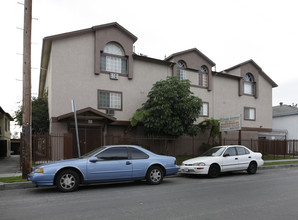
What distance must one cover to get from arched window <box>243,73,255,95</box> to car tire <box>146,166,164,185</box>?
18906 millimetres

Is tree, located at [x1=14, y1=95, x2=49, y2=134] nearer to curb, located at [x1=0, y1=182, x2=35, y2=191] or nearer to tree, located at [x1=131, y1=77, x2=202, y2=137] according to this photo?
tree, located at [x1=131, y1=77, x2=202, y2=137]

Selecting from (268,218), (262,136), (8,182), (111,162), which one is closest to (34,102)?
(8,182)

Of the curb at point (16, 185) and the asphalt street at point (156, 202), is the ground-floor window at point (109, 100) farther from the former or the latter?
the asphalt street at point (156, 202)

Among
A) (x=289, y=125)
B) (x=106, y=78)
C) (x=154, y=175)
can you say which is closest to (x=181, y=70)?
(x=106, y=78)

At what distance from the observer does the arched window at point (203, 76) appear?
76.9 feet

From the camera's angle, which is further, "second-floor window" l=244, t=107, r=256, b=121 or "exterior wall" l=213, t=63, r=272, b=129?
"second-floor window" l=244, t=107, r=256, b=121

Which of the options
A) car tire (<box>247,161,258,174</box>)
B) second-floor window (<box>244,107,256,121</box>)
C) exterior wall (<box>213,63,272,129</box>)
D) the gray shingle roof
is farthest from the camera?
the gray shingle roof

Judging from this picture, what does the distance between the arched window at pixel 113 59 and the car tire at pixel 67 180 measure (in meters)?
11.3

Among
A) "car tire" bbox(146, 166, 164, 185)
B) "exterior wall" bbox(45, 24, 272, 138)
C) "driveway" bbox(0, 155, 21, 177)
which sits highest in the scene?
"exterior wall" bbox(45, 24, 272, 138)

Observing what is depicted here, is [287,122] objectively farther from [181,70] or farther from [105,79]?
[105,79]

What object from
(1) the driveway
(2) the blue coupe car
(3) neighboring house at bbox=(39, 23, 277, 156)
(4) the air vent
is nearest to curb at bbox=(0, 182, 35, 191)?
(2) the blue coupe car

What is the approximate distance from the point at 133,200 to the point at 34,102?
636 inches

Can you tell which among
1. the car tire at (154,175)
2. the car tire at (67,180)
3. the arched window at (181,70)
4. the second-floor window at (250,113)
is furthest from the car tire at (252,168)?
the second-floor window at (250,113)

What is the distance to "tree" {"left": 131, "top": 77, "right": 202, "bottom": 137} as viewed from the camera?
17938 millimetres
